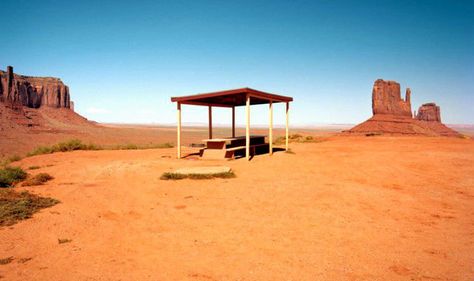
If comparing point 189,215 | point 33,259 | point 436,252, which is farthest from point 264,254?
point 33,259

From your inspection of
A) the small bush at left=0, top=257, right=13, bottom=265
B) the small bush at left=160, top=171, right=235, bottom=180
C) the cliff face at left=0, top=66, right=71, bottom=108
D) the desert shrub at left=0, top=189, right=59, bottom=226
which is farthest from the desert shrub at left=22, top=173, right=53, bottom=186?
the cliff face at left=0, top=66, right=71, bottom=108

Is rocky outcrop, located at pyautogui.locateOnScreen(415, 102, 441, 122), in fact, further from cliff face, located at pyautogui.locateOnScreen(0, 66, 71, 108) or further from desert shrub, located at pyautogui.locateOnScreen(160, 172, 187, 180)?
cliff face, located at pyautogui.locateOnScreen(0, 66, 71, 108)

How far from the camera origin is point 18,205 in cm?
502

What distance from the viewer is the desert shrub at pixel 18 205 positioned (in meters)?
4.48

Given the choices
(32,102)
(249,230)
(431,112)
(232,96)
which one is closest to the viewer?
(249,230)

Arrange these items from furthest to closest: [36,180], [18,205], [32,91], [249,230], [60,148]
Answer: [32,91], [60,148], [36,180], [18,205], [249,230]

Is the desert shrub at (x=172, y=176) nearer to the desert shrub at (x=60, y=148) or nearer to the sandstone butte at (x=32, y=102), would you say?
the desert shrub at (x=60, y=148)

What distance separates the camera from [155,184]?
7152 millimetres

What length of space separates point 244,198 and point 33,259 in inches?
153

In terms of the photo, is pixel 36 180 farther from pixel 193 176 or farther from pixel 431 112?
pixel 431 112

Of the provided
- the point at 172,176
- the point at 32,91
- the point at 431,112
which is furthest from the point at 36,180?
the point at 431,112

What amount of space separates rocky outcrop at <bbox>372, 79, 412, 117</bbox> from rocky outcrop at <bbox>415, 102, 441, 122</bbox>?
20043mm

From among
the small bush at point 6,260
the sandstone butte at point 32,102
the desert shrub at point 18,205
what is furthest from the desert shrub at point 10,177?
the sandstone butte at point 32,102

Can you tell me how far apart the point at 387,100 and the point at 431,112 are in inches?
1002
